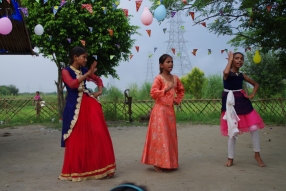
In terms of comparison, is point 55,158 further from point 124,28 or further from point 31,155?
point 124,28

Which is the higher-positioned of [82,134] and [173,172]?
[82,134]

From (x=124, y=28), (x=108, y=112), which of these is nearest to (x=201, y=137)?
(x=108, y=112)

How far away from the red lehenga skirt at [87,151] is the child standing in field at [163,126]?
0.75m

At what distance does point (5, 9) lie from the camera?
8109mm

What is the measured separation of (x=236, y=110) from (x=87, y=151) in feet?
7.66

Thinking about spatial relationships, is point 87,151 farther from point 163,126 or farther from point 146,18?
point 146,18

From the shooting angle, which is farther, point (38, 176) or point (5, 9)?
point (5, 9)

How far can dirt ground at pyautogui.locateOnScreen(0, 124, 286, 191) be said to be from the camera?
5070 millimetres

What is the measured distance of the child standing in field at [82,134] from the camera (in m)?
5.40

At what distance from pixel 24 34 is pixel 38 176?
4216mm

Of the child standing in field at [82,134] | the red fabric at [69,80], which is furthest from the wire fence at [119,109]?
the red fabric at [69,80]

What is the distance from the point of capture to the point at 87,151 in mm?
5422

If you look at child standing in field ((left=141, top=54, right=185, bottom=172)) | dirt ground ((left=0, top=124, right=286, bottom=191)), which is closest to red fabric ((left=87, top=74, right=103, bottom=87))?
child standing in field ((left=141, top=54, right=185, bottom=172))

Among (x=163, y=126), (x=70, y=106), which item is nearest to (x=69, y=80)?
(x=70, y=106)
